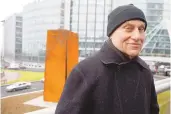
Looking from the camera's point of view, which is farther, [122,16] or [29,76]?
[29,76]

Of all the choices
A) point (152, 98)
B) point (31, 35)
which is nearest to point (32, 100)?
point (31, 35)

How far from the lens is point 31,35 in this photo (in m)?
2.34

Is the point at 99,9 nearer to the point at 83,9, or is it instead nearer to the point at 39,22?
the point at 83,9

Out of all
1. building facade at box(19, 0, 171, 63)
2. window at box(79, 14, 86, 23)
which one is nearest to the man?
building facade at box(19, 0, 171, 63)

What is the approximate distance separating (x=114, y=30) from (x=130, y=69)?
166mm

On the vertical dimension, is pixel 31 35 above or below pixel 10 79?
above

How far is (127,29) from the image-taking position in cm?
94

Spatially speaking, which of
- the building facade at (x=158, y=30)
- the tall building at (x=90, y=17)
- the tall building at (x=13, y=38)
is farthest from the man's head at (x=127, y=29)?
the building facade at (x=158, y=30)

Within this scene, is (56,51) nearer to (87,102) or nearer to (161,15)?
(87,102)

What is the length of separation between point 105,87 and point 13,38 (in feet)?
4.81

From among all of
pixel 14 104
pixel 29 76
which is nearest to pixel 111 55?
pixel 14 104

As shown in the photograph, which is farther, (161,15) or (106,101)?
(161,15)

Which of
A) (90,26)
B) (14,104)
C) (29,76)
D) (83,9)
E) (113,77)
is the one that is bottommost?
(14,104)

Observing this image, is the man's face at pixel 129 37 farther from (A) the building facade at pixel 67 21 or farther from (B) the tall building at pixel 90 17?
(B) the tall building at pixel 90 17
